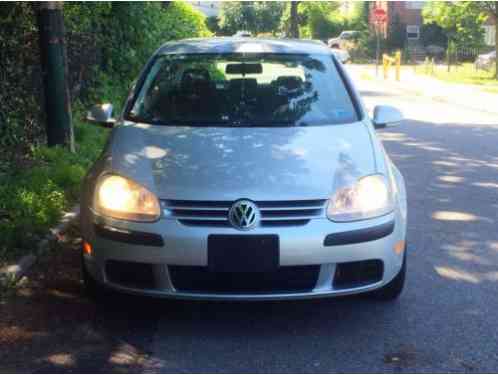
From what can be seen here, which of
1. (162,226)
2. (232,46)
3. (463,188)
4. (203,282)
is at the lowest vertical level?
(463,188)

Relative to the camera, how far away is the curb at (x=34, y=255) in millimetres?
4923

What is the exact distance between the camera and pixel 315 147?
454cm

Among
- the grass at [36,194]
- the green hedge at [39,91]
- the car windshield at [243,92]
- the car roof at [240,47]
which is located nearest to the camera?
the car windshield at [243,92]

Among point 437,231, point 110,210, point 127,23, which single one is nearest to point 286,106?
point 110,210

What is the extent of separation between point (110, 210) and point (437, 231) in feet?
10.8

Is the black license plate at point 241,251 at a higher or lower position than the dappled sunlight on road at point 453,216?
higher

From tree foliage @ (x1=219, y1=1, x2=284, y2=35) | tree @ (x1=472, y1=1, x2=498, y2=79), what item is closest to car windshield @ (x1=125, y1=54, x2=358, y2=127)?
tree @ (x1=472, y1=1, x2=498, y2=79)

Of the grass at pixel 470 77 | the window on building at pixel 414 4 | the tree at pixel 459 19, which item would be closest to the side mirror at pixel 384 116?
the grass at pixel 470 77

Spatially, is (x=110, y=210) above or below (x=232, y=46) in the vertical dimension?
below

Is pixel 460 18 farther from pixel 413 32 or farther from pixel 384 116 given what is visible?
pixel 384 116

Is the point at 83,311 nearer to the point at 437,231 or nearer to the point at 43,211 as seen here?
the point at 43,211

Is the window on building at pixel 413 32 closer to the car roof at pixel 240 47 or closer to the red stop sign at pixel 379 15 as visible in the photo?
the red stop sign at pixel 379 15

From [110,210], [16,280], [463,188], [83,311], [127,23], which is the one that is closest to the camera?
[110,210]

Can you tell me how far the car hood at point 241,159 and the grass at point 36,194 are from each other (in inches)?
48.3
